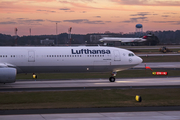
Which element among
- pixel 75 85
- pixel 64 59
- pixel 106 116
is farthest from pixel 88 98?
pixel 64 59

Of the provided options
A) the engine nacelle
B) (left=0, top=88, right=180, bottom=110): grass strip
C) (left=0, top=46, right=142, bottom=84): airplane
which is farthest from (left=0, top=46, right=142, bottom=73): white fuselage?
(left=0, top=88, right=180, bottom=110): grass strip

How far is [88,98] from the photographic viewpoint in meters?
25.2

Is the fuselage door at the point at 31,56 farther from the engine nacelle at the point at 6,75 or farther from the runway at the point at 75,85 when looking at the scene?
the engine nacelle at the point at 6,75

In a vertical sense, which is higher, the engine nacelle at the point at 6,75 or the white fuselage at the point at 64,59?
the white fuselage at the point at 64,59

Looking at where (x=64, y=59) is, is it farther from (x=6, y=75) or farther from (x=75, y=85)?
(x=6, y=75)

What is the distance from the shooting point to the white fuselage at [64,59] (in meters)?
35.3

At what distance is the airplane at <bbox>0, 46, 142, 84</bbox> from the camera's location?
35.3 meters

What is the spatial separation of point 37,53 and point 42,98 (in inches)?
463

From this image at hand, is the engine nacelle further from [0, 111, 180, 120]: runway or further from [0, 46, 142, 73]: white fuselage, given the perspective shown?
[0, 111, 180, 120]: runway

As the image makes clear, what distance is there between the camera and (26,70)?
35656 millimetres

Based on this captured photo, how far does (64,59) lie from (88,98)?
468 inches

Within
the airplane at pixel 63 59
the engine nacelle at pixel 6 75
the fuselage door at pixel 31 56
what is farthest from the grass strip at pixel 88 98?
the fuselage door at pixel 31 56

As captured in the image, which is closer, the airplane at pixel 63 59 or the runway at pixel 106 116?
the runway at pixel 106 116

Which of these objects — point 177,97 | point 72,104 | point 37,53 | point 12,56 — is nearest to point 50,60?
point 37,53
